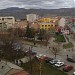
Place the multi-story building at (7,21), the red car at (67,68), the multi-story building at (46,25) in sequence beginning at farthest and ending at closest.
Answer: the multi-story building at (7,21)
the multi-story building at (46,25)
the red car at (67,68)

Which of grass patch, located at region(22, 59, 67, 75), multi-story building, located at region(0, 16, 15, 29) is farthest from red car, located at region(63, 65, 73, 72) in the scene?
multi-story building, located at region(0, 16, 15, 29)

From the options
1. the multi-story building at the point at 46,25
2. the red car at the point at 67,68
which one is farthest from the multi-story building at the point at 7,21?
the red car at the point at 67,68

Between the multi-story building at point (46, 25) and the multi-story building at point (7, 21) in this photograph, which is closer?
the multi-story building at point (46, 25)

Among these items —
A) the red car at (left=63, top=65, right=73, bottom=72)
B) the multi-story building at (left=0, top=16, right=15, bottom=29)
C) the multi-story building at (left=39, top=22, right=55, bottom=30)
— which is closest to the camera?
the red car at (left=63, top=65, right=73, bottom=72)

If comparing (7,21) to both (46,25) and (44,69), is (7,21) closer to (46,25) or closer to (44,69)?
(46,25)

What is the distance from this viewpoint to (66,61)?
15.8 meters

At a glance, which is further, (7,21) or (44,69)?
(7,21)

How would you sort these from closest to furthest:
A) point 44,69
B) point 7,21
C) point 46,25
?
point 44,69
point 46,25
point 7,21

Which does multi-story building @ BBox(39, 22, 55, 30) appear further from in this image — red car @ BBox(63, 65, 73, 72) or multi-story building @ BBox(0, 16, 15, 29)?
red car @ BBox(63, 65, 73, 72)

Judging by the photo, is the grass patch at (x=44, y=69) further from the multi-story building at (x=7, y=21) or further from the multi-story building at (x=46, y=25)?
the multi-story building at (x=7, y=21)

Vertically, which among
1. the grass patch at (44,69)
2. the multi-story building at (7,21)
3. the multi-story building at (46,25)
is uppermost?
the multi-story building at (7,21)

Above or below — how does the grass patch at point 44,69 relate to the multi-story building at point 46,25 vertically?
below

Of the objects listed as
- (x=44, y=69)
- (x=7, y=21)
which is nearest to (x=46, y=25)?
(x=7, y=21)

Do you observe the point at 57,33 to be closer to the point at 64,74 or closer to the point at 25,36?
the point at 25,36
